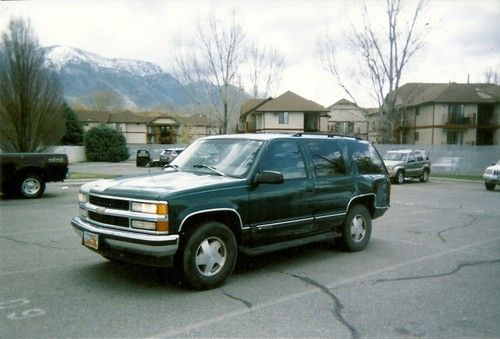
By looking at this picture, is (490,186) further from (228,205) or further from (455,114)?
(455,114)

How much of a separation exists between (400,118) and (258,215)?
54365mm

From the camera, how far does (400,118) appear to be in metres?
56.2

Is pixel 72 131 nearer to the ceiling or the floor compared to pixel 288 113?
nearer to the floor

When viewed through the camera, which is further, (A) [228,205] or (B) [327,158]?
(B) [327,158]

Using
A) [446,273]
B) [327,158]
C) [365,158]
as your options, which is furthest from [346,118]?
[446,273]

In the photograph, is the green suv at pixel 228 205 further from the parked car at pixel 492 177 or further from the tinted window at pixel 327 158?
the parked car at pixel 492 177

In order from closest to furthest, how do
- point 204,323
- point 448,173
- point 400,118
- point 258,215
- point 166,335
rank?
point 166,335 < point 204,323 < point 258,215 < point 448,173 < point 400,118

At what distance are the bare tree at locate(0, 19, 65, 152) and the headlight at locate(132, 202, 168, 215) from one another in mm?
26015

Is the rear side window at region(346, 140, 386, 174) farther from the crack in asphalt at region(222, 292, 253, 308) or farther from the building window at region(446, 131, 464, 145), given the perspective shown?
the building window at region(446, 131, 464, 145)

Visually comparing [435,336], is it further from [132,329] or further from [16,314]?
[16,314]

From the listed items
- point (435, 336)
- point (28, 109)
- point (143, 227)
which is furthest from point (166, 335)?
point (28, 109)

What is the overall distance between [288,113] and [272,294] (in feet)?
171

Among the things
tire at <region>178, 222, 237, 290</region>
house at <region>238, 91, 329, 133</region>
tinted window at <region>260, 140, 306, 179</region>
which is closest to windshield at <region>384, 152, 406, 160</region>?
tinted window at <region>260, 140, 306, 179</region>

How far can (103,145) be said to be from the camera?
49.3 meters
